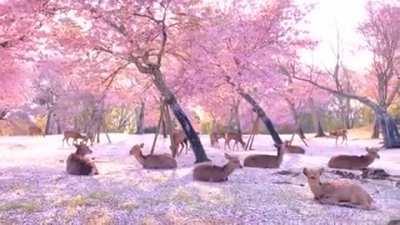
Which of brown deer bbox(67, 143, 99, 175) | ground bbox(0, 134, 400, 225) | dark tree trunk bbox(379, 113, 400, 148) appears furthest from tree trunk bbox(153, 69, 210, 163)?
dark tree trunk bbox(379, 113, 400, 148)

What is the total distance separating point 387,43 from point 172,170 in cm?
1595

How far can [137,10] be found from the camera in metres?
11.6

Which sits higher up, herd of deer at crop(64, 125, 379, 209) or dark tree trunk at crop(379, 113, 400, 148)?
dark tree trunk at crop(379, 113, 400, 148)

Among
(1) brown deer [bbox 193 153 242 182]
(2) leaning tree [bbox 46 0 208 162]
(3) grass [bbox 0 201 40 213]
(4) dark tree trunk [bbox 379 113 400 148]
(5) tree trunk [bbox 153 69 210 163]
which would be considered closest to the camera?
(3) grass [bbox 0 201 40 213]

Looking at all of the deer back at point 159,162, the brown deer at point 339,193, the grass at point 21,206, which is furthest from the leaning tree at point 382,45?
the grass at point 21,206

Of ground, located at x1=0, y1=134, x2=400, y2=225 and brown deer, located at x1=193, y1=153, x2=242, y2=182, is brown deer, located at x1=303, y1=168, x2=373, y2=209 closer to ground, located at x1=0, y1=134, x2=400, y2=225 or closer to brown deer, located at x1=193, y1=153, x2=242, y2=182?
ground, located at x1=0, y1=134, x2=400, y2=225

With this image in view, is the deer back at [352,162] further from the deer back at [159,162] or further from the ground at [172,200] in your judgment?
the deer back at [159,162]

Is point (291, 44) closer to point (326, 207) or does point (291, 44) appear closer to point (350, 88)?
point (326, 207)

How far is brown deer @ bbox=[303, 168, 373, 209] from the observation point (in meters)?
7.33

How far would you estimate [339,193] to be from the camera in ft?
24.5

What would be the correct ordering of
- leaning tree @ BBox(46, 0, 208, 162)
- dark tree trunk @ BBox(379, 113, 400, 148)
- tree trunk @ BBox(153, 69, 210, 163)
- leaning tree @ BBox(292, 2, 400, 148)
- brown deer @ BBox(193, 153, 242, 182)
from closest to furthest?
brown deer @ BBox(193, 153, 242, 182) < leaning tree @ BBox(46, 0, 208, 162) < tree trunk @ BBox(153, 69, 210, 163) < dark tree trunk @ BBox(379, 113, 400, 148) < leaning tree @ BBox(292, 2, 400, 148)

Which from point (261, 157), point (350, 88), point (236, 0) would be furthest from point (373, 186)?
point (350, 88)

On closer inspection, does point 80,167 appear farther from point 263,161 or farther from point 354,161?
point 354,161

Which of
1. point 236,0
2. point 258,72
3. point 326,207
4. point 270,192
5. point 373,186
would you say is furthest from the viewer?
point 236,0
